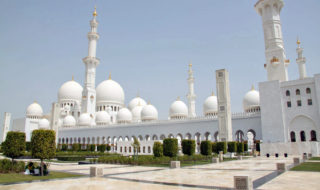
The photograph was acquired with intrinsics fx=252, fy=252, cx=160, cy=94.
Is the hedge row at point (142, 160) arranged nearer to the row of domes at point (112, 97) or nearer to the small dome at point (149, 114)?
the row of domes at point (112, 97)

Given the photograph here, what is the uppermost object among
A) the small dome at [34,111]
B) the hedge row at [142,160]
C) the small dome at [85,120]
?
the small dome at [34,111]

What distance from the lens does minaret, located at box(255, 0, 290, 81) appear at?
31031 mm

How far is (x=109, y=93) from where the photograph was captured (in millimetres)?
50969

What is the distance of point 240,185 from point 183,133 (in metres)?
29.7

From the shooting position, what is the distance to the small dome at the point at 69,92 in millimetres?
54250

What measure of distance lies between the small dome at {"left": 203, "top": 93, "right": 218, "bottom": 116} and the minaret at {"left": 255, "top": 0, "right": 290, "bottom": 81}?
32.2ft

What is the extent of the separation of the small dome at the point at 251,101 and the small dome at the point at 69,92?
3565 cm

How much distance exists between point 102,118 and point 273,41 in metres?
31.2

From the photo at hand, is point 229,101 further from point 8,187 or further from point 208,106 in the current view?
point 8,187

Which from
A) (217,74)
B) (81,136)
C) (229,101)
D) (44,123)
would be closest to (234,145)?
(229,101)

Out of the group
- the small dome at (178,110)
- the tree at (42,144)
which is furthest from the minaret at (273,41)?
the tree at (42,144)

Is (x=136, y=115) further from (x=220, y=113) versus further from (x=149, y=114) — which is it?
(x=220, y=113)

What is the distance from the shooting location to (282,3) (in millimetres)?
32656

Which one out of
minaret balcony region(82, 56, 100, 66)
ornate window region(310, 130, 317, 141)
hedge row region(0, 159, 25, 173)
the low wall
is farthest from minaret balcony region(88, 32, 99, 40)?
ornate window region(310, 130, 317, 141)
